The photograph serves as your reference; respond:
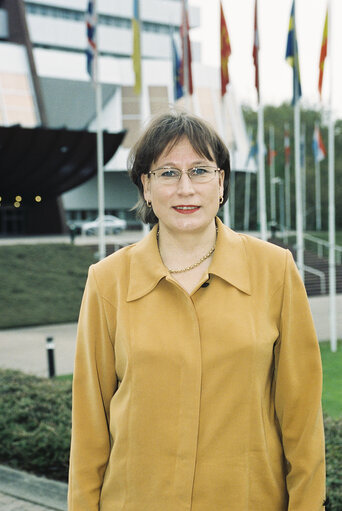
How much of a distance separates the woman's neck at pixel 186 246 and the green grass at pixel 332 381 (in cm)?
458

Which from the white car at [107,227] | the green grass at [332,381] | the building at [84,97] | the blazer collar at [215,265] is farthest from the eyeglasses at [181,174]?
the building at [84,97]

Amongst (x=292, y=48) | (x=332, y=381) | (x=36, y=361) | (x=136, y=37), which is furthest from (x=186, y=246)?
(x=136, y=37)

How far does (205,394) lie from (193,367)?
3.7 inches

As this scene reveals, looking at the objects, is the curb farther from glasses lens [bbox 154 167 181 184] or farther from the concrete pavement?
glasses lens [bbox 154 167 181 184]

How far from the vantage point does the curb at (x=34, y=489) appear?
4936mm

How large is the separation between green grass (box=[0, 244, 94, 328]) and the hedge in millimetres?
11314

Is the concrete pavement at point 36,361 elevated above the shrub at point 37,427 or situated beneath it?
situated beneath

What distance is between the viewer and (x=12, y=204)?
37062 mm

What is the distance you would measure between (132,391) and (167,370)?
14 centimetres

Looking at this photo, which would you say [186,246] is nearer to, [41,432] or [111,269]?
[111,269]

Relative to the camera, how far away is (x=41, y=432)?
5844 millimetres

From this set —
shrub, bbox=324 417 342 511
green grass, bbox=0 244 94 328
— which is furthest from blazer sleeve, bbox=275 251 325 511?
green grass, bbox=0 244 94 328

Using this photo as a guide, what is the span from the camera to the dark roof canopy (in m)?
27.5

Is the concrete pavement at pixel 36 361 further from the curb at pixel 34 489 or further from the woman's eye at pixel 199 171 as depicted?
the woman's eye at pixel 199 171
